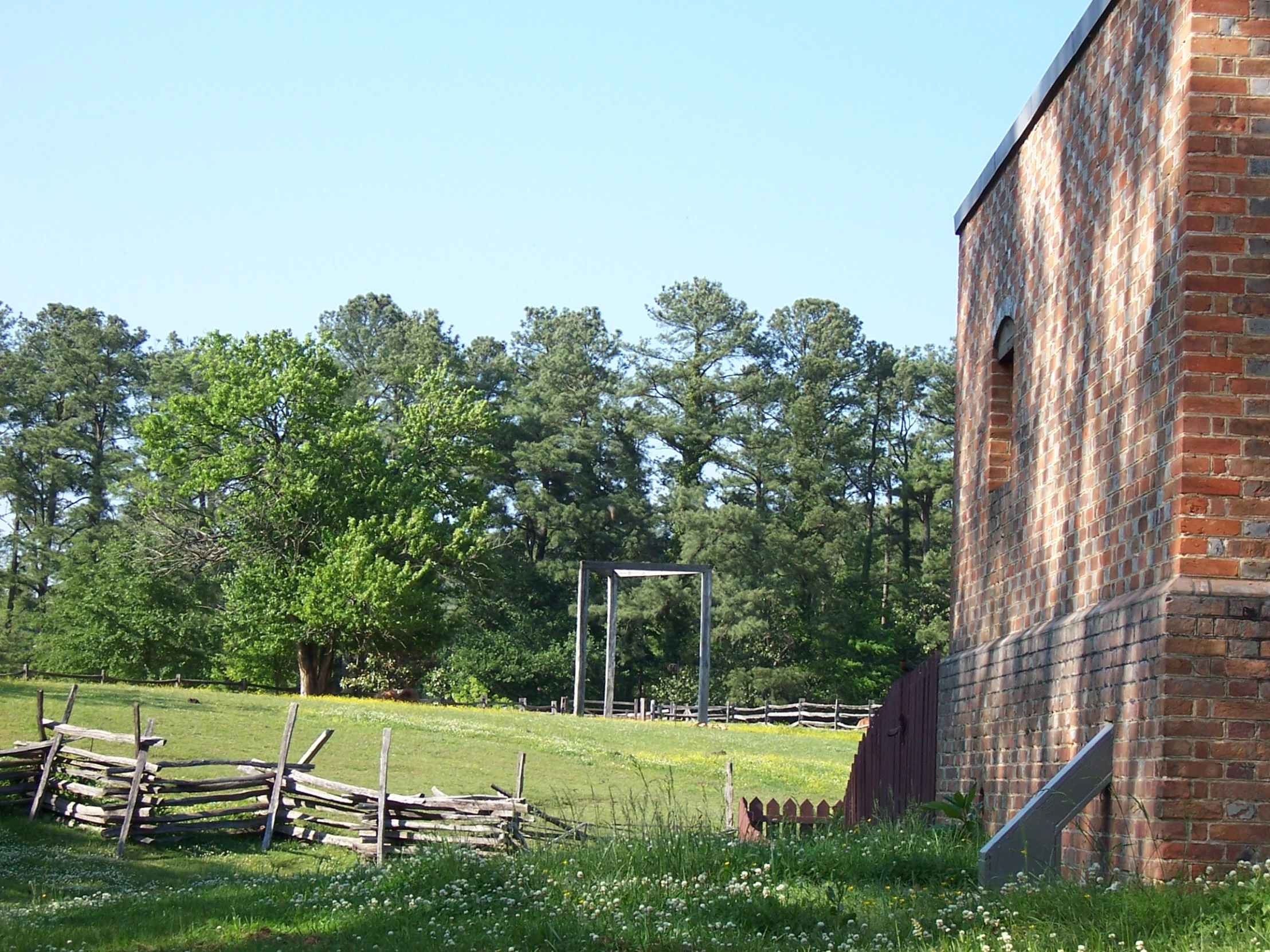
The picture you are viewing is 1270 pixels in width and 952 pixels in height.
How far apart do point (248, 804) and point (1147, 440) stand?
51.8 feet

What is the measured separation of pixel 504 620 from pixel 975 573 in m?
51.0

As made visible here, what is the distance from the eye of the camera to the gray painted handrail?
7.19 m

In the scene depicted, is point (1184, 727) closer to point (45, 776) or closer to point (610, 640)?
point (45, 776)

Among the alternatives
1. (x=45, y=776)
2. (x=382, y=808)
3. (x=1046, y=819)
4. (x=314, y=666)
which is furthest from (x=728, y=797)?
(x=314, y=666)

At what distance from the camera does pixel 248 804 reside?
1973 cm

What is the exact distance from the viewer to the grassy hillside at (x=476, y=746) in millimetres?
22391

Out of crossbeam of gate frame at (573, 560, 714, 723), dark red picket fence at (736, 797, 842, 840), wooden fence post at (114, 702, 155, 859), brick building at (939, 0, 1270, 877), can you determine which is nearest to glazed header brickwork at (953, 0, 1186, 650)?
brick building at (939, 0, 1270, 877)

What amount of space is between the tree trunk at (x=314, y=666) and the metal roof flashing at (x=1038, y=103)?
122ft

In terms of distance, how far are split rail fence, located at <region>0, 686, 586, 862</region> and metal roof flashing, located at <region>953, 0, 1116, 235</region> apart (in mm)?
9147

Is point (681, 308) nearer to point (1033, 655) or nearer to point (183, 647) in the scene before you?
point (183, 647)

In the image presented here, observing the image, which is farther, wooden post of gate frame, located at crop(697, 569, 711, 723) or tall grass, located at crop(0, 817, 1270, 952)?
wooden post of gate frame, located at crop(697, 569, 711, 723)

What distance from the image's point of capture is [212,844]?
17.9 meters

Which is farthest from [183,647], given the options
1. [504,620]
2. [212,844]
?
[212,844]

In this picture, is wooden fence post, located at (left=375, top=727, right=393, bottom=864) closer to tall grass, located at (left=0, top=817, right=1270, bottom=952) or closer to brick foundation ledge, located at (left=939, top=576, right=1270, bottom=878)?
tall grass, located at (left=0, top=817, right=1270, bottom=952)
